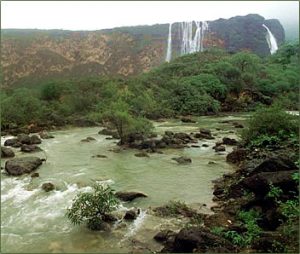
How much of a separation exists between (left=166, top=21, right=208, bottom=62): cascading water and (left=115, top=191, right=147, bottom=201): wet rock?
213 ft

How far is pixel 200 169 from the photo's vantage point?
1806 cm

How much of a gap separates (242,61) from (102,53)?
114ft

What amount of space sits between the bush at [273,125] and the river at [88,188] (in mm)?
2007

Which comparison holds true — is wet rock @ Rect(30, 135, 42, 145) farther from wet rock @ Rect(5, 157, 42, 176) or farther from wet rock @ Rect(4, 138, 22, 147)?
wet rock @ Rect(5, 157, 42, 176)

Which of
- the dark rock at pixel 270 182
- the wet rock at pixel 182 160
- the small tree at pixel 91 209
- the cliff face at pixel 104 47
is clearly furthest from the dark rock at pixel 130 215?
the cliff face at pixel 104 47

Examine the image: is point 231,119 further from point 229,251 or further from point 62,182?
point 229,251

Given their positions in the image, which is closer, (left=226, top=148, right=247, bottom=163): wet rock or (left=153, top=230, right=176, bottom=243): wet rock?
(left=153, top=230, right=176, bottom=243): wet rock

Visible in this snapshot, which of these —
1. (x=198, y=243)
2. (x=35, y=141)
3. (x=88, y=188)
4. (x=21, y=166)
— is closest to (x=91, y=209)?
(x=198, y=243)

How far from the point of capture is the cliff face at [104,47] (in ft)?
240

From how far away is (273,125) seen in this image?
1984 cm

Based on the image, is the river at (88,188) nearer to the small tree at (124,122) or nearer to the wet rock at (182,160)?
the wet rock at (182,160)

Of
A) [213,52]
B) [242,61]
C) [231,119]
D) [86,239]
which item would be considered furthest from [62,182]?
[213,52]

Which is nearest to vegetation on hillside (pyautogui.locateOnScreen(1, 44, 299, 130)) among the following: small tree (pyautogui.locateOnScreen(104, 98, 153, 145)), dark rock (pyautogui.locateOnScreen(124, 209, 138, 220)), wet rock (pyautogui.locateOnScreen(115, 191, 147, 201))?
small tree (pyautogui.locateOnScreen(104, 98, 153, 145))

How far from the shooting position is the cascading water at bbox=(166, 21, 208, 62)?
77.7 m
